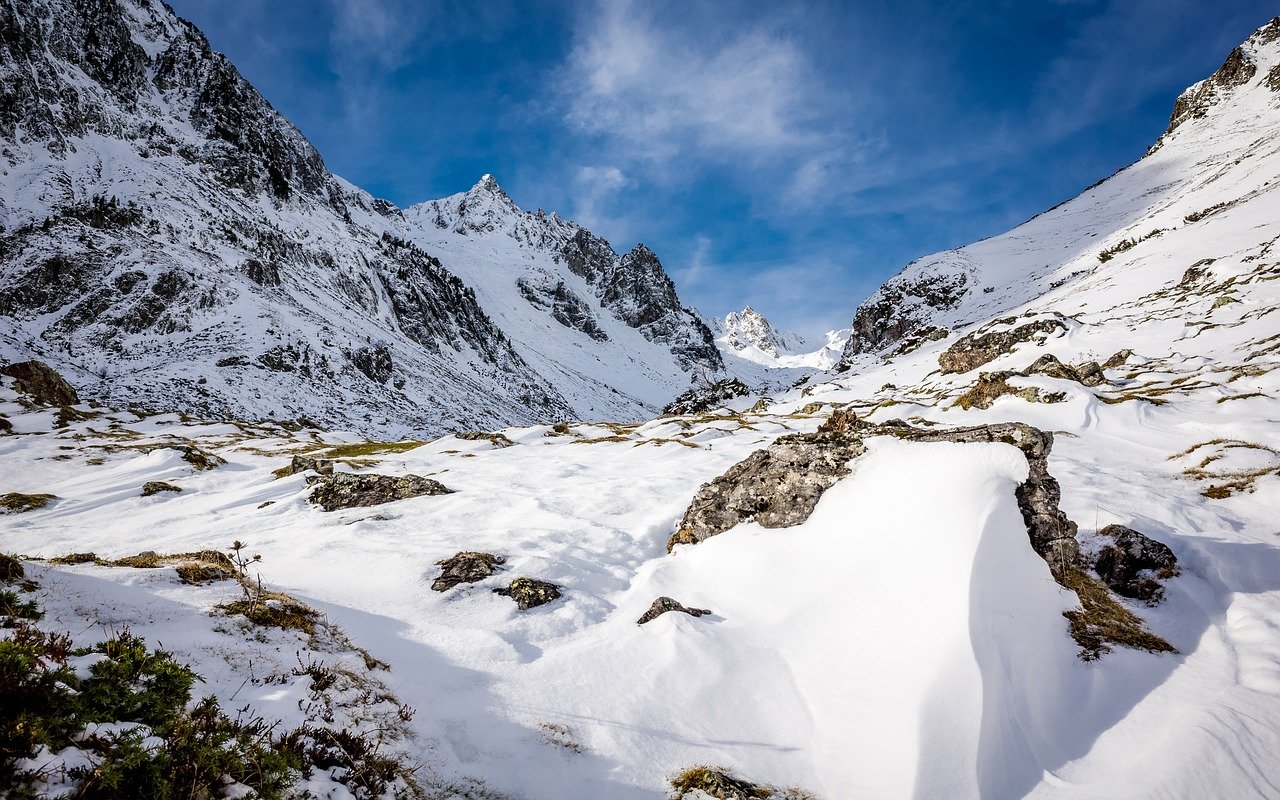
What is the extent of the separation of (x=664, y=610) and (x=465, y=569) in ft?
11.8

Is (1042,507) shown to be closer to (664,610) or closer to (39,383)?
(664,610)

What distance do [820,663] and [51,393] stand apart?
186ft

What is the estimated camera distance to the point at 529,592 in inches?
307

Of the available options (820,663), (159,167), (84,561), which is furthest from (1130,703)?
(159,167)

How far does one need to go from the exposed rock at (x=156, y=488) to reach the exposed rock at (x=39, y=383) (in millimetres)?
32079

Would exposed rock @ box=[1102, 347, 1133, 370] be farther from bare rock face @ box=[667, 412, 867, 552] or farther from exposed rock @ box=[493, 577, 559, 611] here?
exposed rock @ box=[493, 577, 559, 611]

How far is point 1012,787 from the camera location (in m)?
4.37

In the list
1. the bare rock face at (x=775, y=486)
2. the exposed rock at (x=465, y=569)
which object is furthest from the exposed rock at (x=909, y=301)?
the exposed rock at (x=465, y=569)

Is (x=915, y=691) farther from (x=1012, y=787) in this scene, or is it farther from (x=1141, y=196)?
(x=1141, y=196)

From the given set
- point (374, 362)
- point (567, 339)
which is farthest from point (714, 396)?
point (567, 339)

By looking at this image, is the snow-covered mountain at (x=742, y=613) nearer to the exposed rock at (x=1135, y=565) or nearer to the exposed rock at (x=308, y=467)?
the exposed rock at (x=1135, y=565)

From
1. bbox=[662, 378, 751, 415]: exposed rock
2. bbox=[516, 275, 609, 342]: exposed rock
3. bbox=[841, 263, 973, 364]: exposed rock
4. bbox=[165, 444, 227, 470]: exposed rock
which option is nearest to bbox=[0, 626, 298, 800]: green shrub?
bbox=[165, 444, 227, 470]: exposed rock

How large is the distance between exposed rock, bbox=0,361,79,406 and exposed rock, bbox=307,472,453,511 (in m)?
39.9

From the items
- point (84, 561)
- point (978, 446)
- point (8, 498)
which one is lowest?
point (8, 498)
